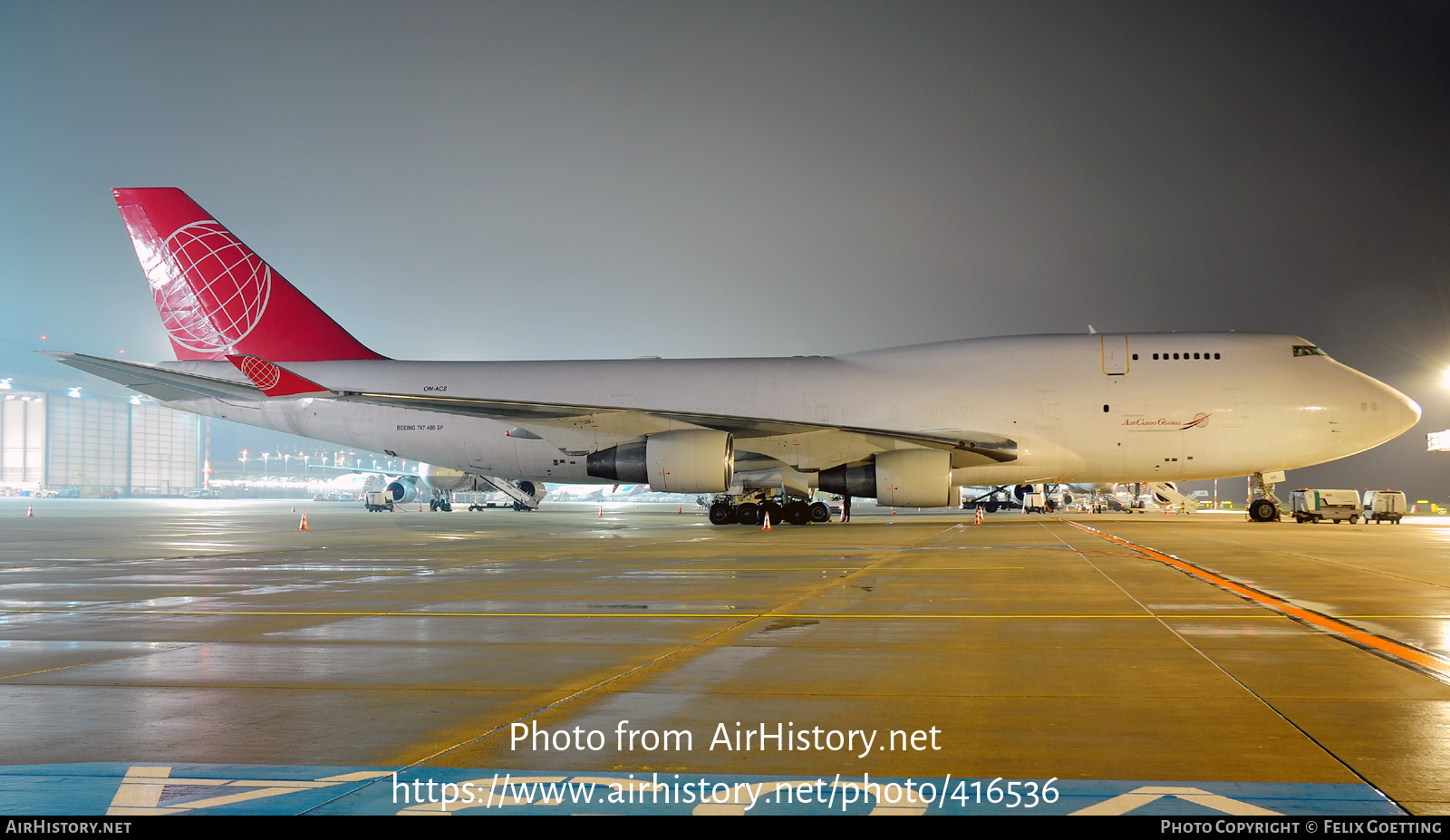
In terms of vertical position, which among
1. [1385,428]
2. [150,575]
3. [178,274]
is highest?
[178,274]

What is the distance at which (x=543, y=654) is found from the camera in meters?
6.56

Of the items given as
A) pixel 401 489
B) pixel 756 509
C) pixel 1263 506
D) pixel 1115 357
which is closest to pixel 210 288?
pixel 756 509

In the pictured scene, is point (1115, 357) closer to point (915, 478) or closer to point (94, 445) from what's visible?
point (915, 478)

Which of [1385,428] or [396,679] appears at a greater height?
[1385,428]

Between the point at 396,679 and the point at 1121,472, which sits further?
the point at 1121,472

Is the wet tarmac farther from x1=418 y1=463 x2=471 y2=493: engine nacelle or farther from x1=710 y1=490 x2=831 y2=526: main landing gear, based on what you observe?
x1=418 y1=463 x2=471 y2=493: engine nacelle

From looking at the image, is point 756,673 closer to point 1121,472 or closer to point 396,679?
point 396,679

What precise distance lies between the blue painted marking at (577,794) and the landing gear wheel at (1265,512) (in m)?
27.9

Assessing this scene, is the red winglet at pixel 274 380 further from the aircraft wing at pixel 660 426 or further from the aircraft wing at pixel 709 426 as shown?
the aircraft wing at pixel 709 426

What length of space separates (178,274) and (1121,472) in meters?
26.9

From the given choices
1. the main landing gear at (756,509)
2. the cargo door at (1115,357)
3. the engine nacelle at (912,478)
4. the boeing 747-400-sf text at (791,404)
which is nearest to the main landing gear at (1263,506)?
the boeing 747-400-sf text at (791,404)

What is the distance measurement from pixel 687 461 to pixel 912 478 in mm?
5411
